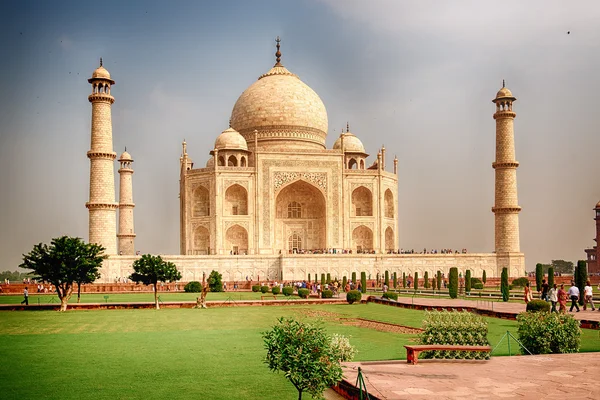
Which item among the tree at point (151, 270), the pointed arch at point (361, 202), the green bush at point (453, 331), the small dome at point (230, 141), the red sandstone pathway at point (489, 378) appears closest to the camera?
the red sandstone pathway at point (489, 378)

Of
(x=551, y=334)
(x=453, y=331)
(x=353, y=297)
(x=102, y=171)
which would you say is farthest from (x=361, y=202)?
(x=453, y=331)

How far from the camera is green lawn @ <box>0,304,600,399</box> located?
6.89 m

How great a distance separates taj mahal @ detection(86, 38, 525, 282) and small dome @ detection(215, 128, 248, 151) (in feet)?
0.17

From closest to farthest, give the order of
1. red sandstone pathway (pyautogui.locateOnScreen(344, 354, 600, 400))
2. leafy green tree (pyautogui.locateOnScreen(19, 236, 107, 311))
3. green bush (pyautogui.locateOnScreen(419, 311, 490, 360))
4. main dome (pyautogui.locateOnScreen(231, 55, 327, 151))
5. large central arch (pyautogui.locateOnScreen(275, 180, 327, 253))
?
red sandstone pathway (pyautogui.locateOnScreen(344, 354, 600, 400)) < green bush (pyautogui.locateOnScreen(419, 311, 490, 360)) < leafy green tree (pyautogui.locateOnScreen(19, 236, 107, 311)) < large central arch (pyautogui.locateOnScreen(275, 180, 327, 253)) < main dome (pyautogui.locateOnScreen(231, 55, 327, 151))

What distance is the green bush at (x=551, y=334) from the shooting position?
8352 millimetres

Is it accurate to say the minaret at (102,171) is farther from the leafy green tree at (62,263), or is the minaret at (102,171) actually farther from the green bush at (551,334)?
the green bush at (551,334)

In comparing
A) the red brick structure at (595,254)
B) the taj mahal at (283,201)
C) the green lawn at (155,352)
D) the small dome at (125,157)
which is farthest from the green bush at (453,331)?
the red brick structure at (595,254)

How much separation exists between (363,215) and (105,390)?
29.7 meters

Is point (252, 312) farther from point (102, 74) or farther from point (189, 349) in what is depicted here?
point (102, 74)

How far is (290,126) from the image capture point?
37281 mm

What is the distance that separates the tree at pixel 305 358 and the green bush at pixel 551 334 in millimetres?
3720

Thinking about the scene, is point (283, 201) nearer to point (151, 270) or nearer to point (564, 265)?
point (151, 270)

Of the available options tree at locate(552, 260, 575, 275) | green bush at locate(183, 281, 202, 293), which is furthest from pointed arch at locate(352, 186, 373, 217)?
tree at locate(552, 260, 575, 275)

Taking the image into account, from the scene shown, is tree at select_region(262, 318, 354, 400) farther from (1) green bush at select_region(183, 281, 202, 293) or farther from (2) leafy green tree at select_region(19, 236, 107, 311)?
(1) green bush at select_region(183, 281, 202, 293)
